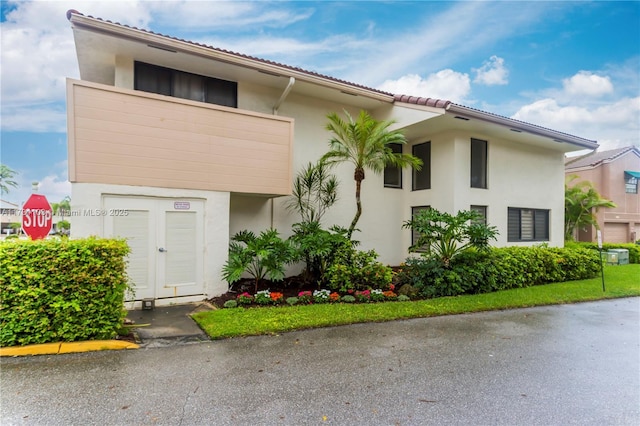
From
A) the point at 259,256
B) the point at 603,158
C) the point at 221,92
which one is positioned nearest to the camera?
the point at 259,256

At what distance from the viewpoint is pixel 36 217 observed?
209 inches

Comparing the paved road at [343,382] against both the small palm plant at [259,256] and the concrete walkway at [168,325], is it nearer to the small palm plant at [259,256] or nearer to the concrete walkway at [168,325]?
the concrete walkway at [168,325]

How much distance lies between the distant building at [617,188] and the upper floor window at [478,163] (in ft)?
47.0

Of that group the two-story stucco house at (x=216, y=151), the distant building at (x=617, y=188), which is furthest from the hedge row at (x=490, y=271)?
the distant building at (x=617, y=188)

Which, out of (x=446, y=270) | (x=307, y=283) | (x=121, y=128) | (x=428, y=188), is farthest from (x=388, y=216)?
(x=121, y=128)

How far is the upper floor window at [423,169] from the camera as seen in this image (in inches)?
477

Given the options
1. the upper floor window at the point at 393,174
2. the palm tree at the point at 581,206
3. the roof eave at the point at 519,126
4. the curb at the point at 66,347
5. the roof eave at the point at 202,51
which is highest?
the roof eave at the point at 202,51

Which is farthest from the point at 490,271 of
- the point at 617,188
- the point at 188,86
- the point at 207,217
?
the point at 617,188

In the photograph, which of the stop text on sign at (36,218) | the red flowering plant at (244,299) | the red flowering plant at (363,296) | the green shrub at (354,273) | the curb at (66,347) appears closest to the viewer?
the curb at (66,347)

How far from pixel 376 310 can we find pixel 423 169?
22.1 ft

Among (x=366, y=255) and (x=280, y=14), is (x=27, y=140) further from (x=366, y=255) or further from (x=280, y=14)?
(x=366, y=255)

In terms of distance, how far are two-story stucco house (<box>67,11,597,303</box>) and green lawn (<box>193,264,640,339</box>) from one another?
195cm

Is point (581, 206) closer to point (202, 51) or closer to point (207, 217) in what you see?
point (207, 217)

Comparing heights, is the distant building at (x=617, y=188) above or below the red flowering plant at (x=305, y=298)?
above
